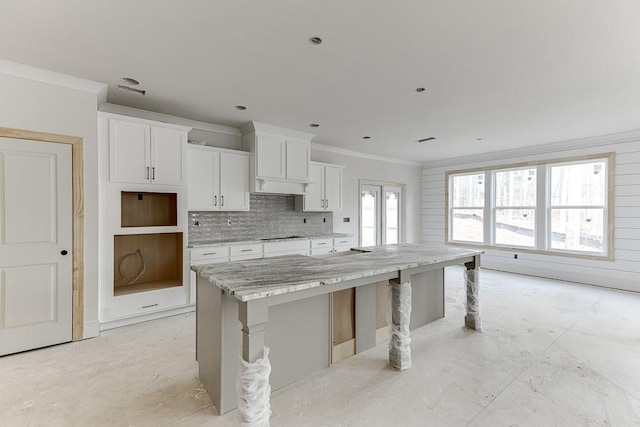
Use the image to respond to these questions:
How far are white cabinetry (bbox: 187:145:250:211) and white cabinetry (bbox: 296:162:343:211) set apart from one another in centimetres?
114

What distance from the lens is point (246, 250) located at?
4.14 m

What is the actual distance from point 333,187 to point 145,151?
3.10 m

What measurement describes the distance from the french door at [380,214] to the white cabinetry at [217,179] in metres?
2.85

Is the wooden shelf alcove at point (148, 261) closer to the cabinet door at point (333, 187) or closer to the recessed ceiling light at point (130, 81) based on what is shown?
the recessed ceiling light at point (130, 81)

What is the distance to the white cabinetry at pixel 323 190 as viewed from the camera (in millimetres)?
5176

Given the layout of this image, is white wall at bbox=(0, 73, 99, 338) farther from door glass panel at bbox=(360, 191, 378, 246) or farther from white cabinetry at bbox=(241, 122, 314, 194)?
door glass panel at bbox=(360, 191, 378, 246)

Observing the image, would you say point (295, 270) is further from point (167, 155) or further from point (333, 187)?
point (333, 187)

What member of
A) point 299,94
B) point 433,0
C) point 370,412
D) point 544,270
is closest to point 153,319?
point 370,412

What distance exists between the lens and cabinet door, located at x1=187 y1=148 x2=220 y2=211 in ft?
12.8

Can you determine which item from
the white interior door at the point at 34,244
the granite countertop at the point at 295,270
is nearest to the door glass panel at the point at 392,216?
the granite countertop at the point at 295,270

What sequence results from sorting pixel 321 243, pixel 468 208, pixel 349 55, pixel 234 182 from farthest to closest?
pixel 468 208
pixel 321 243
pixel 234 182
pixel 349 55

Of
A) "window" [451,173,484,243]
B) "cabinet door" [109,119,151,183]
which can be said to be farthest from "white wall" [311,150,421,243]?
"cabinet door" [109,119,151,183]

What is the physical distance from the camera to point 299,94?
3297 millimetres

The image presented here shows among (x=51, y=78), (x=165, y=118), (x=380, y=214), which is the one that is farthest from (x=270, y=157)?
(x=380, y=214)
